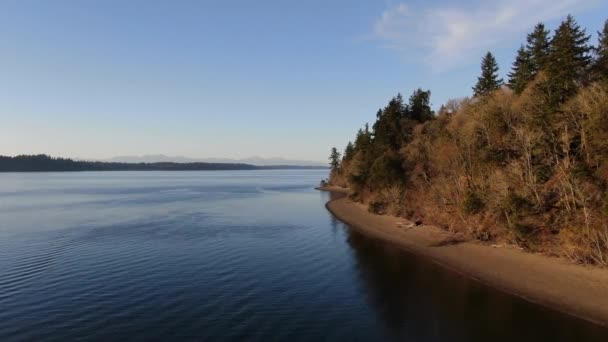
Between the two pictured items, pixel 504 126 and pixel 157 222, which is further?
pixel 157 222

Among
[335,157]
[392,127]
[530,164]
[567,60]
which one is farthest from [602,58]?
[335,157]

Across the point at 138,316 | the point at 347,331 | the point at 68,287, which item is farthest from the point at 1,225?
the point at 347,331

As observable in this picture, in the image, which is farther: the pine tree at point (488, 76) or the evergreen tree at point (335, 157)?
the evergreen tree at point (335, 157)

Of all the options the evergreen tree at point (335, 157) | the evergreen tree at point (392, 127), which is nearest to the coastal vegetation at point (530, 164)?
the evergreen tree at point (392, 127)

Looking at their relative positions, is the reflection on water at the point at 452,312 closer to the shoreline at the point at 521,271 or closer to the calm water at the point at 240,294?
the calm water at the point at 240,294

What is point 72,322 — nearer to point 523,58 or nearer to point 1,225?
point 1,225

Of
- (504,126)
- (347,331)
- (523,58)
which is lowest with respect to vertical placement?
(347,331)

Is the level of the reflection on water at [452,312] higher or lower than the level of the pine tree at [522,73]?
lower
